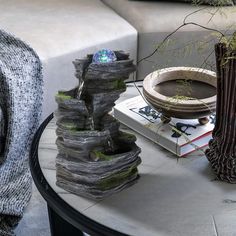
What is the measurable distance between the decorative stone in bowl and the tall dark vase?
0.30 feet

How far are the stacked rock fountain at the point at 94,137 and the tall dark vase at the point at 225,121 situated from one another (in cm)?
15

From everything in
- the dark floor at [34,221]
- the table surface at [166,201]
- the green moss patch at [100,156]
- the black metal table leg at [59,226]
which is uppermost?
the green moss patch at [100,156]

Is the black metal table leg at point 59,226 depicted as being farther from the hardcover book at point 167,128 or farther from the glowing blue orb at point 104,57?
the glowing blue orb at point 104,57

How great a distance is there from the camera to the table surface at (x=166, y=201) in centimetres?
88

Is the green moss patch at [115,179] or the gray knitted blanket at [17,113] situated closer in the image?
the green moss patch at [115,179]

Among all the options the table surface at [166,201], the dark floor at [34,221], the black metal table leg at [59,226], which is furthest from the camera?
the dark floor at [34,221]

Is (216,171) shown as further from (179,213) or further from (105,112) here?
(105,112)

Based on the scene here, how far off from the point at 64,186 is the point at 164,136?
0.25 meters

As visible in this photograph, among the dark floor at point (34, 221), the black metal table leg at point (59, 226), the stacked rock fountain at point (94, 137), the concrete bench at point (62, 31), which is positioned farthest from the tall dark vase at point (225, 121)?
Answer: the concrete bench at point (62, 31)

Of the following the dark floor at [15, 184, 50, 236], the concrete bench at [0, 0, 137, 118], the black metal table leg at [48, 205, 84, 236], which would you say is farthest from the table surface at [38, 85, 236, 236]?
the concrete bench at [0, 0, 137, 118]

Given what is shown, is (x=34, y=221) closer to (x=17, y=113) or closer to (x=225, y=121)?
(x=17, y=113)

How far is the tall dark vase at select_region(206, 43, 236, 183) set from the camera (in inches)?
35.7

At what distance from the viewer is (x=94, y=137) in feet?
3.05

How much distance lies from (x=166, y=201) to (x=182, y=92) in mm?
297
